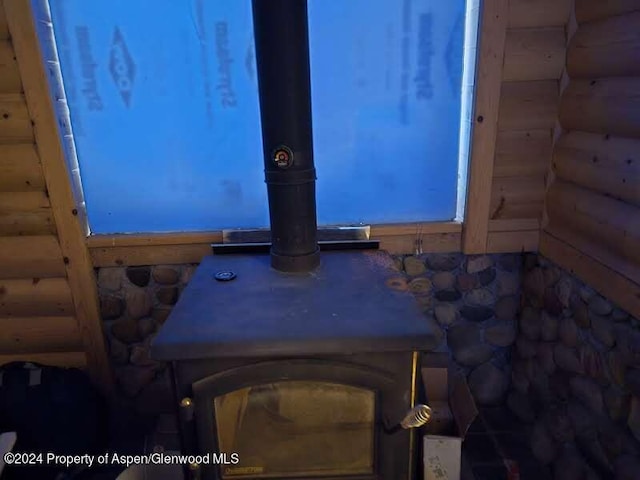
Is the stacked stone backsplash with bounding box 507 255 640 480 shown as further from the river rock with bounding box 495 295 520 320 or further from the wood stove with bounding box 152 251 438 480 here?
the wood stove with bounding box 152 251 438 480

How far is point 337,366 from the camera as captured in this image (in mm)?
1132

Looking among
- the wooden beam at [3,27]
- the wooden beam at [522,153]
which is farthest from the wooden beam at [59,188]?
the wooden beam at [522,153]

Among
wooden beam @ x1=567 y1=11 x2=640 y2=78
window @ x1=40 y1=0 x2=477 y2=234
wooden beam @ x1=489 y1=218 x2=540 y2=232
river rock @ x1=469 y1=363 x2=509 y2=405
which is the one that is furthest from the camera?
river rock @ x1=469 y1=363 x2=509 y2=405

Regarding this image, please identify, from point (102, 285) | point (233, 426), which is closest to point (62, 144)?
point (102, 285)

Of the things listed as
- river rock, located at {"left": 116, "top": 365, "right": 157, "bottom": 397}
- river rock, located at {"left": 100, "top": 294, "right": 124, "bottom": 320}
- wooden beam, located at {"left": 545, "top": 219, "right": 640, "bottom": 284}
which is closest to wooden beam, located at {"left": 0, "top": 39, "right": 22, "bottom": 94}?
river rock, located at {"left": 100, "top": 294, "right": 124, "bottom": 320}

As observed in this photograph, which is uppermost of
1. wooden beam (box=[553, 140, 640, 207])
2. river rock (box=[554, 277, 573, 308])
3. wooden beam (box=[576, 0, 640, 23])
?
wooden beam (box=[576, 0, 640, 23])

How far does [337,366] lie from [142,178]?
1.15 metres

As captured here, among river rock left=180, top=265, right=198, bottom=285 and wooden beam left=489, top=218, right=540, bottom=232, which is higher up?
wooden beam left=489, top=218, right=540, bottom=232

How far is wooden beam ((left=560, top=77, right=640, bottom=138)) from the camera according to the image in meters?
1.34

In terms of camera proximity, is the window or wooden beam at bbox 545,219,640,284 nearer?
wooden beam at bbox 545,219,640,284

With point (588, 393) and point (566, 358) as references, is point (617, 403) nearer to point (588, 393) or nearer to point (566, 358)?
point (588, 393)

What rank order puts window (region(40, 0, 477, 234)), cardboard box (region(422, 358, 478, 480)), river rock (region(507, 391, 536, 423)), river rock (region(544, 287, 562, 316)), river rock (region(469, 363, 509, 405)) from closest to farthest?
cardboard box (region(422, 358, 478, 480)) → window (region(40, 0, 477, 234)) → river rock (region(544, 287, 562, 316)) → river rock (region(507, 391, 536, 423)) → river rock (region(469, 363, 509, 405))

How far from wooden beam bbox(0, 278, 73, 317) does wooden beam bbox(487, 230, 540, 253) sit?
1.76 metres

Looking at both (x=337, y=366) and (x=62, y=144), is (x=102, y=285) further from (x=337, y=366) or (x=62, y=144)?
(x=337, y=366)
